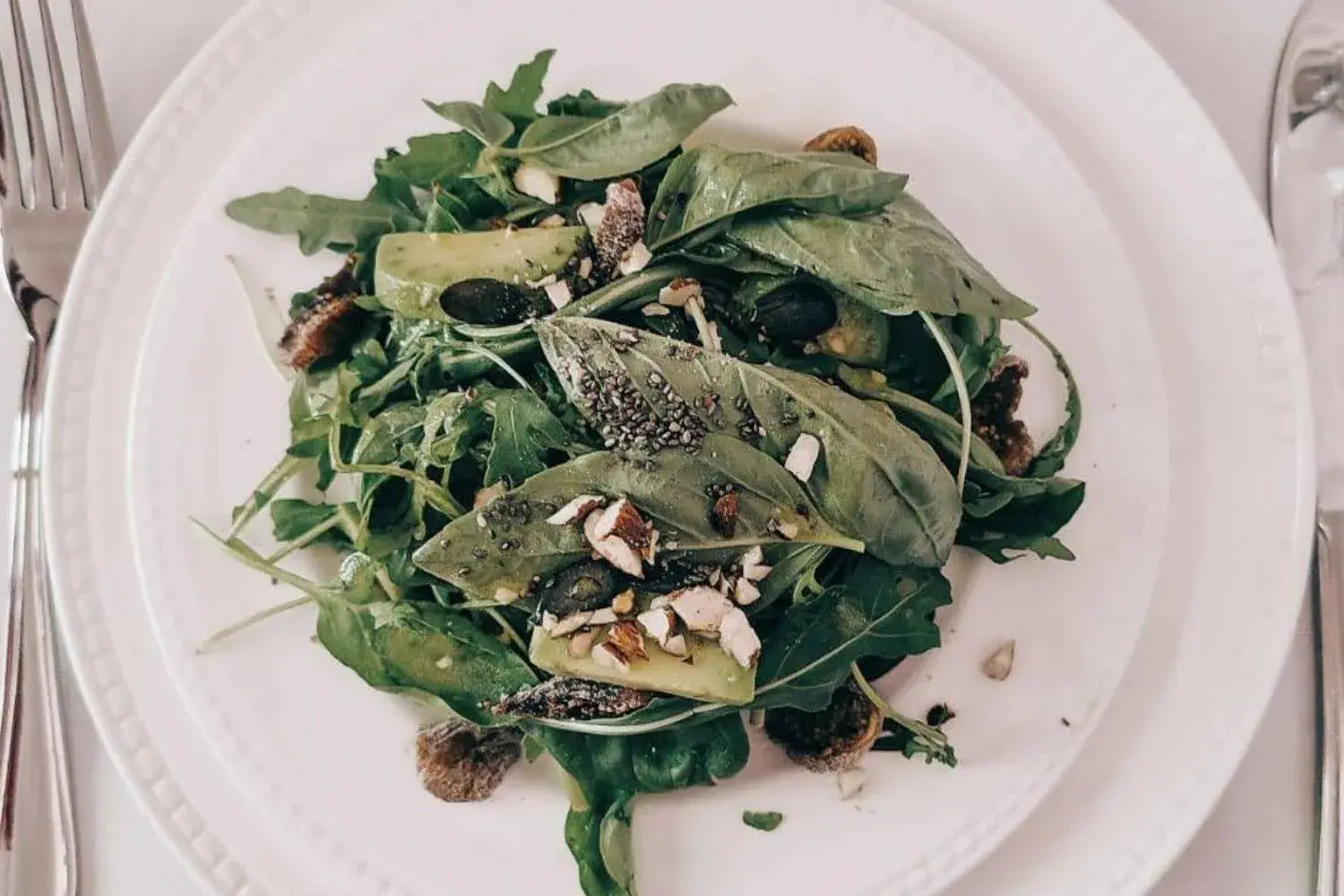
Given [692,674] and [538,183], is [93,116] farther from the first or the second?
[692,674]

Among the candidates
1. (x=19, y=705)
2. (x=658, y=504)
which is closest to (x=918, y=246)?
(x=658, y=504)

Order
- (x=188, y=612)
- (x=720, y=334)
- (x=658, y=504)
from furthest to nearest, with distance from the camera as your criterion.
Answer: (x=188, y=612) < (x=720, y=334) < (x=658, y=504)

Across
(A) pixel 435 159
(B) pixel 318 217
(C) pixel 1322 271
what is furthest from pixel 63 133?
(C) pixel 1322 271

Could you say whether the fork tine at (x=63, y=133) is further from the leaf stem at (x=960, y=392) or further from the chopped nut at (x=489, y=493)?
the leaf stem at (x=960, y=392)

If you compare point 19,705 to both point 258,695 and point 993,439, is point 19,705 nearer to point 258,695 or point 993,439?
point 258,695

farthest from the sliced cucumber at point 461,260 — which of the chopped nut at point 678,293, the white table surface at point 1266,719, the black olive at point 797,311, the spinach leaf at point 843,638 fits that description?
the white table surface at point 1266,719
